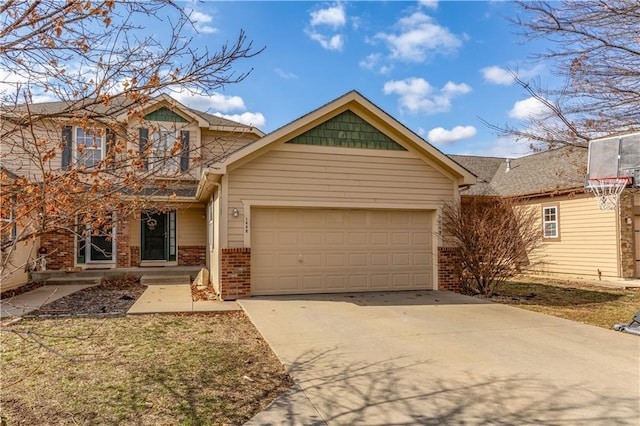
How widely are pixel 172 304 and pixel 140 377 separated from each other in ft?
15.4

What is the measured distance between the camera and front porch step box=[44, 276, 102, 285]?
1284 centimetres

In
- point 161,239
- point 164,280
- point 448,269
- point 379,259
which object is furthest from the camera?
point 161,239

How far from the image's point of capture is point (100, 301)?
10164mm

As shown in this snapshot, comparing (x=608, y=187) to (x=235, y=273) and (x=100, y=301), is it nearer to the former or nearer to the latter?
(x=235, y=273)

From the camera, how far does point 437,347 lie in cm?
591

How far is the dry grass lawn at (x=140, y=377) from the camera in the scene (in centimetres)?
381

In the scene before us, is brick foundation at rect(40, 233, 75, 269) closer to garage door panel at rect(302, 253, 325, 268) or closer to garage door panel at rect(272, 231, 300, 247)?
garage door panel at rect(272, 231, 300, 247)

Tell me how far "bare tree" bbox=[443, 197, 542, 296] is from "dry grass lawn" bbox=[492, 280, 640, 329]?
71 centimetres

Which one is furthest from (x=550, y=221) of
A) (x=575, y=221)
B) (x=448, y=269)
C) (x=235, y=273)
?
(x=235, y=273)

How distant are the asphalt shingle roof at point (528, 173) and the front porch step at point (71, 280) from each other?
1451cm

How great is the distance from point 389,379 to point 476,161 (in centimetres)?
1989

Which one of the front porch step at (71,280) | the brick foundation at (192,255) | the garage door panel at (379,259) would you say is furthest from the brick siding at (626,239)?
the front porch step at (71,280)

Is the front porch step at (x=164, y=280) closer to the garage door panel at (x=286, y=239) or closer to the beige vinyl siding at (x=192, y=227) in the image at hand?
the beige vinyl siding at (x=192, y=227)

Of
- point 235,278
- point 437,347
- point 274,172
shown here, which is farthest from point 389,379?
point 274,172
